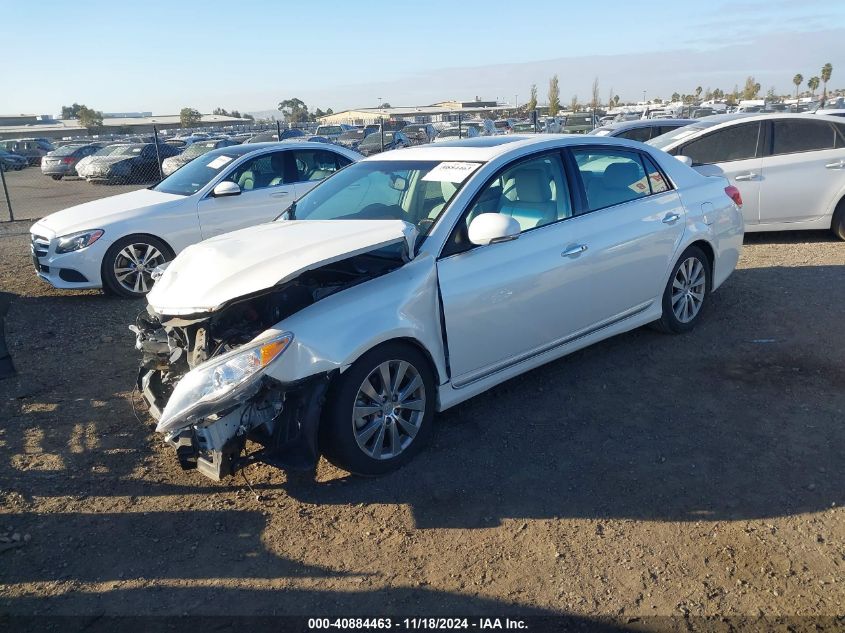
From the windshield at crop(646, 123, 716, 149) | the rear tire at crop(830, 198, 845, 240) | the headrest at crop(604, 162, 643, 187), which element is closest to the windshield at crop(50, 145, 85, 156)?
the windshield at crop(646, 123, 716, 149)

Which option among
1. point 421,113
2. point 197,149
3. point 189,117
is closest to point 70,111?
point 189,117

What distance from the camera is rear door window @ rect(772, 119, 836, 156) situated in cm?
869

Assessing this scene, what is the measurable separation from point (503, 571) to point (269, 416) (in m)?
1.34

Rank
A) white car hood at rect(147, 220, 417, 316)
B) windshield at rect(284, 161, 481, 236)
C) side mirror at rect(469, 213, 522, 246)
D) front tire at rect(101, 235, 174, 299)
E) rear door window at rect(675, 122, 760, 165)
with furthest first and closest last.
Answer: rear door window at rect(675, 122, 760, 165) < front tire at rect(101, 235, 174, 299) < windshield at rect(284, 161, 481, 236) < side mirror at rect(469, 213, 522, 246) < white car hood at rect(147, 220, 417, 316)

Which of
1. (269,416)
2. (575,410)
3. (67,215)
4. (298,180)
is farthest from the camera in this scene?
(298,180)

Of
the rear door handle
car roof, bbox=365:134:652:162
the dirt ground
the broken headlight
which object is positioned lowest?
the dirt ground

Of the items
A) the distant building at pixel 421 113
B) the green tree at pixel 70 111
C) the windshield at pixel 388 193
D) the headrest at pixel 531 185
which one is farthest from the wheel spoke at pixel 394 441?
the green tree at pixel 70 111

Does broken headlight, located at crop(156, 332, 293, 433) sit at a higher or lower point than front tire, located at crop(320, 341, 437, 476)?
higher

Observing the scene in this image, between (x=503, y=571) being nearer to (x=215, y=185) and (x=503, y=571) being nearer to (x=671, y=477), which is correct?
(x=671, y=477)

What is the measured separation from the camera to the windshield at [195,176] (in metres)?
8.17

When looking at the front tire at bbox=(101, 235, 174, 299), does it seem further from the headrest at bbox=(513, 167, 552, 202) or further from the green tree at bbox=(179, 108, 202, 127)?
the green tree at bbox=(179, 108, 202, 127)

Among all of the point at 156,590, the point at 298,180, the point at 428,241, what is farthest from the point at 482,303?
the point at 298,180

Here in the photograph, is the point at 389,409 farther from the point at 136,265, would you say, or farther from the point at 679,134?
the point at 679,134

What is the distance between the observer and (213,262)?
3.89 metres
